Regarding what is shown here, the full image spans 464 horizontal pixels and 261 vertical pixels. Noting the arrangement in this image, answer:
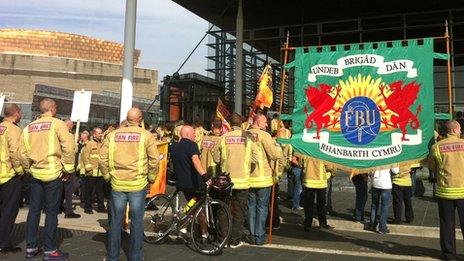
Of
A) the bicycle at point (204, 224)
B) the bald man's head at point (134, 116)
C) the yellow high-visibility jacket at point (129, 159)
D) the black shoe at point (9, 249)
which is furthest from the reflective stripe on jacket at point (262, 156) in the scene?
the black shoe at point (9, 249)

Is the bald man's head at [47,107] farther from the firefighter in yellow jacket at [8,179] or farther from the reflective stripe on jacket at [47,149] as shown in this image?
the firefighter in yellow jacket at [8,179]

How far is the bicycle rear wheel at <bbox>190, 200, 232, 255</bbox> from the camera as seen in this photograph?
7516 millimetres

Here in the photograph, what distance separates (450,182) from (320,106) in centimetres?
222

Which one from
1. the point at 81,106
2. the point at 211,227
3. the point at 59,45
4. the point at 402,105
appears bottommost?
the point at 211,227

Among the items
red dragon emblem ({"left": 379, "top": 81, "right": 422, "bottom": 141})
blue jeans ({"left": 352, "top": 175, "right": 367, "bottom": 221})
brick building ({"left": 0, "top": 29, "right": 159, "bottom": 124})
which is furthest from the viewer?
brick building ({"left": 0, "top": 29, "right": 159, "bottom": 124})

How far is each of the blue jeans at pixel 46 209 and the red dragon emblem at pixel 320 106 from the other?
3963mm

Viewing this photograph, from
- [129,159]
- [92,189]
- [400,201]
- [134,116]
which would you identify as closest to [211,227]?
[129,159]

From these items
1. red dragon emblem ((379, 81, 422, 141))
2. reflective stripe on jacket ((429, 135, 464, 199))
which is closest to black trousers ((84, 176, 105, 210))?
red dragon emblem ((379, 81, 422, 141))

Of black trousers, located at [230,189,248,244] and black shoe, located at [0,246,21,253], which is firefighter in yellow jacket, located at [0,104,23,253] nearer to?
black shoe, located at [0,246,21,253]

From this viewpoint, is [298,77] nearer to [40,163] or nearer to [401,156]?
[401,156]

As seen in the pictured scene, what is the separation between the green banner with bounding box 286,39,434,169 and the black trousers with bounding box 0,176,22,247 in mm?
4368

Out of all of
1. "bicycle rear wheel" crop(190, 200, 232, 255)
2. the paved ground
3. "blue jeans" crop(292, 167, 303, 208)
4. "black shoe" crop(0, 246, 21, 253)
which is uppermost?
"blue jeans" crop(292, 167, 303, 208)

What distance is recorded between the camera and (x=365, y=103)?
7633 mm

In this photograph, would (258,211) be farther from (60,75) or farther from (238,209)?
(60,75)
